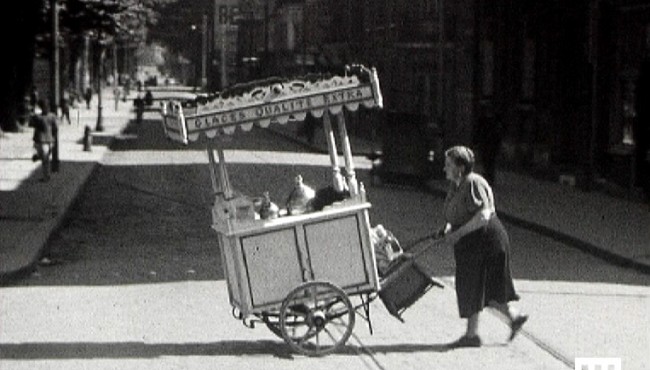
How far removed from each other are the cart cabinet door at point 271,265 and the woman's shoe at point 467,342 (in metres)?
1.46

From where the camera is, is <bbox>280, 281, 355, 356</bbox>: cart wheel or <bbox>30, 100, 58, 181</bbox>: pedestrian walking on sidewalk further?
<bbox>30, 100, 58, 181</bbox>: pedestrian walking on sidewalk

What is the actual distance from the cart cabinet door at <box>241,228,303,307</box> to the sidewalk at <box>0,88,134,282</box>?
5954mm

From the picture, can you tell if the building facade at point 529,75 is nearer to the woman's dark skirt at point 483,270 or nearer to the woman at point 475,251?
the woman at point 475,251

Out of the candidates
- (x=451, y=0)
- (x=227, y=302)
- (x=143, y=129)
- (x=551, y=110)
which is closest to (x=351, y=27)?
(x=143, y=129)

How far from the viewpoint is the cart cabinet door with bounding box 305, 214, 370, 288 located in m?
12.9

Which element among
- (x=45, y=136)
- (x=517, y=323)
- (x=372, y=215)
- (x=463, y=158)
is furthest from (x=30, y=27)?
(x=517, y=323)

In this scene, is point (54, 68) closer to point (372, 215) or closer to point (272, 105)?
point (372, 215)

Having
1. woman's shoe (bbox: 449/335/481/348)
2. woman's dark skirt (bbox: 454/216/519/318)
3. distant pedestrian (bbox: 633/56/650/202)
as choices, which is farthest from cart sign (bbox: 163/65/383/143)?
distant pedestrian (bbox: 633/56/650/202)

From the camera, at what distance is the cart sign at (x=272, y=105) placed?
12.7 m

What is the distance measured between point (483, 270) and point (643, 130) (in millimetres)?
16608

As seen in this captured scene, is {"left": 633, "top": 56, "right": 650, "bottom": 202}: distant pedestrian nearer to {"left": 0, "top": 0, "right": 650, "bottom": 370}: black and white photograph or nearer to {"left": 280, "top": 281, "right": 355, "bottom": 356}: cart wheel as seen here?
{"left": 0, "top": 0, "right": 650, "bottom": 370}: black and white photograph

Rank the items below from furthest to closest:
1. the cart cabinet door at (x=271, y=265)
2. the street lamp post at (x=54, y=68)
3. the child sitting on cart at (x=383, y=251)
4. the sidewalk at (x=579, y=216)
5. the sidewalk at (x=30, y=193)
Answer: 1. the street lamp post at (x=54, y=68)
2. the sidewalk at (x=579, y=216)
3. the sidewalk at (x=30, y=193)
4. the child sitting on cart at (x=383, y=251)
5. the cart cabinet door at (x=271, y=265)

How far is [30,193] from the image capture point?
31062 millimetres

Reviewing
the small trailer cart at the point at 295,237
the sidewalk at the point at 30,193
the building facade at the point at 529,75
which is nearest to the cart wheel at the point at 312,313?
the small trailer cart at the point at 295,237
